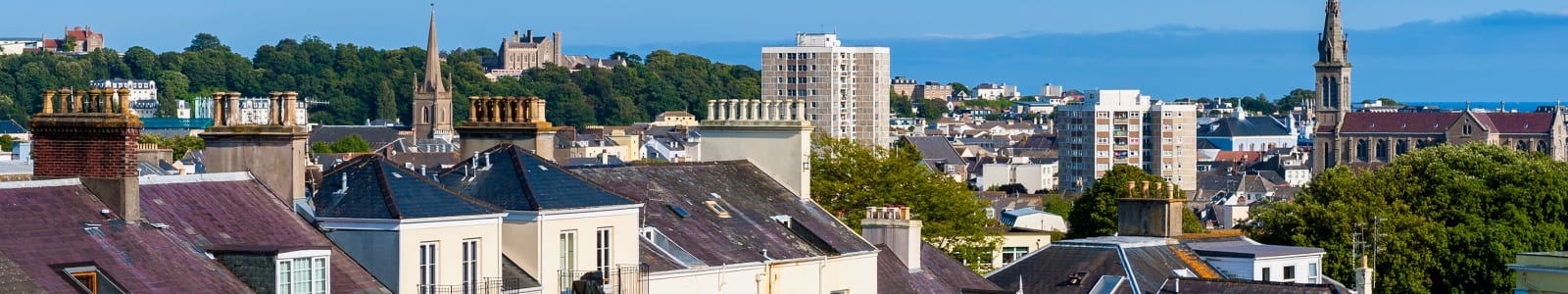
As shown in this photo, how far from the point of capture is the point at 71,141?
78.7 ft

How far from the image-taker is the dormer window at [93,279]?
21.8 m

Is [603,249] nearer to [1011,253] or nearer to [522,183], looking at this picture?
[522,183]

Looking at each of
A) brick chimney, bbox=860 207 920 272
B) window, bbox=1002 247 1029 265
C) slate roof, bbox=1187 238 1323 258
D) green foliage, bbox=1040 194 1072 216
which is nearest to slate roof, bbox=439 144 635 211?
brick chimney, bbox=860 207 920 272

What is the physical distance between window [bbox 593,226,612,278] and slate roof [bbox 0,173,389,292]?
3631mm

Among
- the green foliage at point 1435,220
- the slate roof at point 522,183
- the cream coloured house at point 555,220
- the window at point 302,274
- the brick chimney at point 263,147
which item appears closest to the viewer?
the window at point 302,274

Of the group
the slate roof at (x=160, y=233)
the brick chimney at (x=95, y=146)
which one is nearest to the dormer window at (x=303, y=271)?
the slate roof at (x=160, y=233)

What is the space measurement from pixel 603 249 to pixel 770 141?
10.8 m

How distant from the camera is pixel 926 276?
124ft

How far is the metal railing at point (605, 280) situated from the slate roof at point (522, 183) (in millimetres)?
738

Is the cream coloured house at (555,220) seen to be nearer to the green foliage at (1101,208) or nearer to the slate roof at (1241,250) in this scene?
the slate roof at (1241,250)

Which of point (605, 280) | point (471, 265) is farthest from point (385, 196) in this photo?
point (605, 280)

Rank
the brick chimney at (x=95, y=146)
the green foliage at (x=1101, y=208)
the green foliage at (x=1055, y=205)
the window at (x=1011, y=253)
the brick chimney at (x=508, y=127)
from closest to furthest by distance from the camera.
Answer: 1. the brick chimney at (x=95, y=146)
2. the brick chimney at (x=508, y=127)
3. the green foliage at (x=1101, y=208)
4. the window at (x=1011, y=253)
5. the green foliage at (x=1055, y=205)

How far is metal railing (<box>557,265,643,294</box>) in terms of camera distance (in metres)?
26.9

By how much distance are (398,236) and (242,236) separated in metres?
1.55
